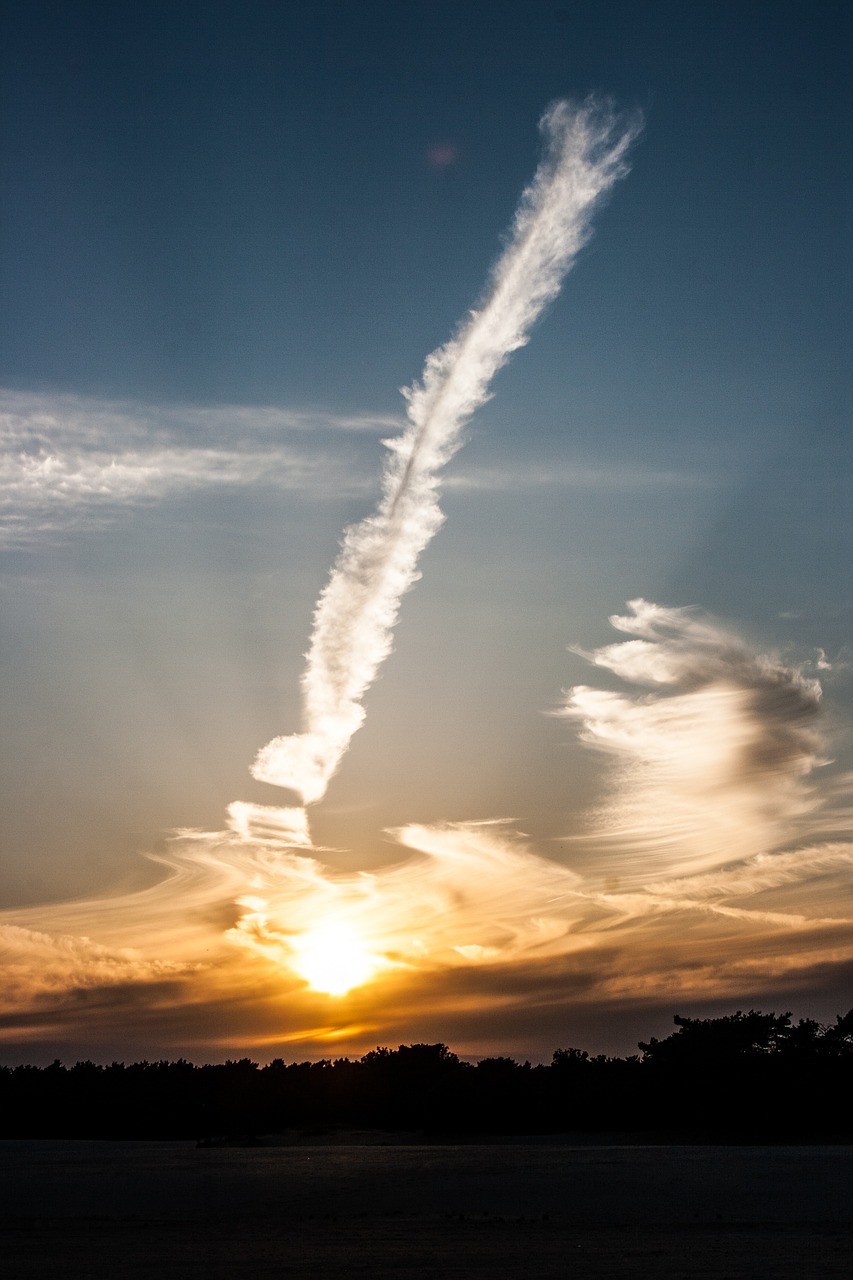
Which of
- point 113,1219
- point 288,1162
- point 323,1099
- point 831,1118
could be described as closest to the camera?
point 113,1219

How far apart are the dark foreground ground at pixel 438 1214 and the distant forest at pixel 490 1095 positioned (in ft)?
37.6

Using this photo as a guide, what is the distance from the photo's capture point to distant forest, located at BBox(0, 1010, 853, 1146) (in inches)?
2263

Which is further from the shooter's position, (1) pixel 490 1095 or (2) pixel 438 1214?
(1) pixel 490 1095

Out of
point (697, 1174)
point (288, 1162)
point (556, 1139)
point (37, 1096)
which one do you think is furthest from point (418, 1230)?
point (37, 1096)

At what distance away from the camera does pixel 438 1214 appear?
31.4 m

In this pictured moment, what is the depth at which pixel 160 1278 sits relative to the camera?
19.7m

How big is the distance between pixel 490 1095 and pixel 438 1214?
3409cm

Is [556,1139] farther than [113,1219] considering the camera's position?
Yes

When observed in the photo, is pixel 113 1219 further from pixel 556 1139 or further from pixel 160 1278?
pixel 556 1139

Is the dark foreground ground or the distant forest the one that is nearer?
the dark foreground ground

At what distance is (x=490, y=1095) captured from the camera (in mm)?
63688

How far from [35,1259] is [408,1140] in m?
44.8

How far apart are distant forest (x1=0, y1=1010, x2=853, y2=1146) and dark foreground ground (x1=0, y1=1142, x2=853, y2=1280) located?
11.4m

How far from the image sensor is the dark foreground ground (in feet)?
68.9
